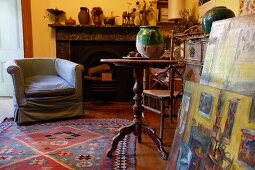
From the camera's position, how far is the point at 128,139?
276cm

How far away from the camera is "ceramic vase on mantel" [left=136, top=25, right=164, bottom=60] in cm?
227

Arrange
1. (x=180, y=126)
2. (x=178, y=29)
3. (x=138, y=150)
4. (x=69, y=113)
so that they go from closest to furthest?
(x=180, y=126) < (x=138, y=150) < (x=69, y=113) < (x=178, y=29)

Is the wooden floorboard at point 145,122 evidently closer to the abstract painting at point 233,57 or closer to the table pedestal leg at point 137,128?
the table pedestal leg at point 137,128

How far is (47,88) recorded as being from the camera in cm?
Answer: 338

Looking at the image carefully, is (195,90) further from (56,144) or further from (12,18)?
(12,18)

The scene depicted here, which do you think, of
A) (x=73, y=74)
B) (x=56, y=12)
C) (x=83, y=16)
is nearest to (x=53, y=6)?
(x=56, y=12)

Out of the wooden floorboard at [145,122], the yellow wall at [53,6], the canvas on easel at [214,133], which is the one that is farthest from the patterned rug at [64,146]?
the yellow wall at [53,6]

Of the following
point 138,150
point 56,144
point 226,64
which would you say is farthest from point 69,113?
point 226,64

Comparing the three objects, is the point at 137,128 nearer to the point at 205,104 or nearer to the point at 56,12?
the point at 205,104

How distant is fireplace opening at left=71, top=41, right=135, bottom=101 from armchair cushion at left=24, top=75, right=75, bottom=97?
1017mm

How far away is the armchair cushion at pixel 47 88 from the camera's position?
3.32 m

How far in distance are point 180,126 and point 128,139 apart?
1.23 metres

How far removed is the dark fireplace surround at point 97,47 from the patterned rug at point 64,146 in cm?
140

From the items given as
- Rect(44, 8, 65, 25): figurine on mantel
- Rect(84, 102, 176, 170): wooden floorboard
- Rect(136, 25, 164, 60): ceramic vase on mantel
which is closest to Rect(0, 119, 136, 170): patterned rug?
Rect(84, 102, 176, 170): wooden floorboard
